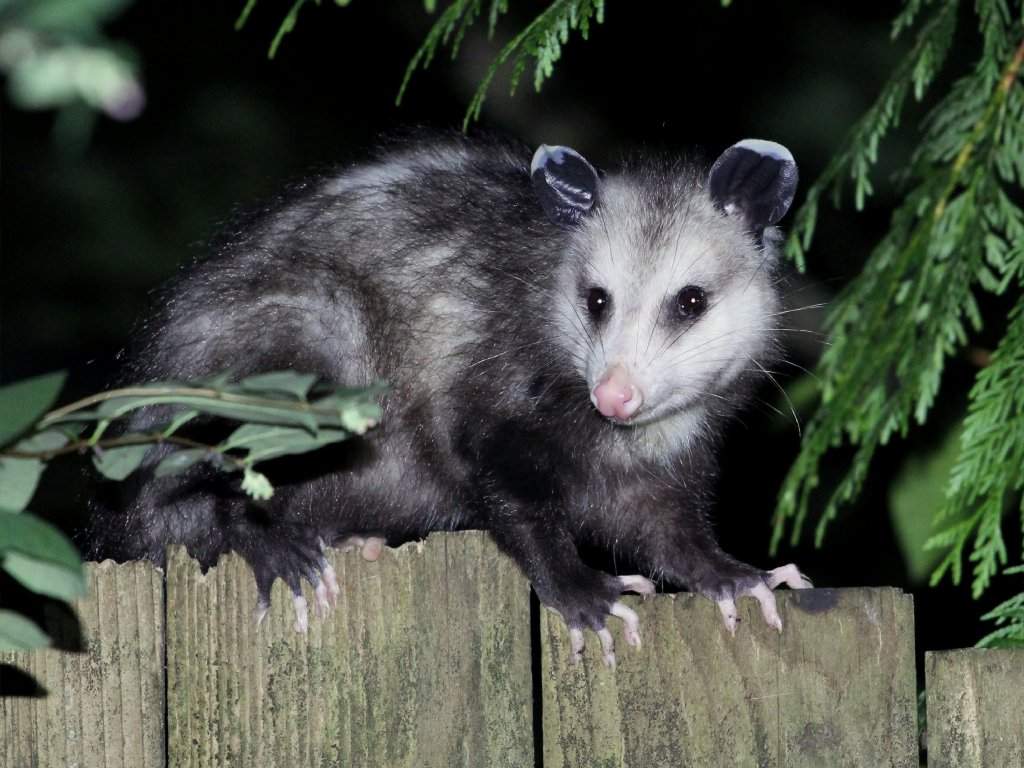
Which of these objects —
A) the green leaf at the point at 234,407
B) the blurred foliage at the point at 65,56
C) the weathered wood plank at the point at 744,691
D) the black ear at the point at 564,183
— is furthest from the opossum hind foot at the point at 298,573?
the blurred foliage at the point at 65,56

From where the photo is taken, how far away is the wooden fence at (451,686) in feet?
5.74

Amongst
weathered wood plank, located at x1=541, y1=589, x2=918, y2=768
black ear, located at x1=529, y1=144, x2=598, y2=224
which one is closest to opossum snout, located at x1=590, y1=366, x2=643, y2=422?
black ear, located at x1=529, y1=144, x2=598, y2=224

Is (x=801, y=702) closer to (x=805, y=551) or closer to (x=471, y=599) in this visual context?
(x=471, y=599)

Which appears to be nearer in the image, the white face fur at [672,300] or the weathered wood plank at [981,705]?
the weathered wood plank at [981,705]

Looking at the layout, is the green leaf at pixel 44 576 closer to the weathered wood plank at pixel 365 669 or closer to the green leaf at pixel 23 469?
the green leaf at pixel 23 469

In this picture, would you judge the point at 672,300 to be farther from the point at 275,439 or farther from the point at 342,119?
the point at 342,119

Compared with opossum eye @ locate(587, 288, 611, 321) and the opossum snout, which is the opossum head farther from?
the opossum snout

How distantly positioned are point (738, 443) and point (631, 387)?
1.87m

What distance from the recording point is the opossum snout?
2.58 m

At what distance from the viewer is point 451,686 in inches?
69.6

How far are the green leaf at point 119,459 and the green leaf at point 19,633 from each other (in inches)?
6.4

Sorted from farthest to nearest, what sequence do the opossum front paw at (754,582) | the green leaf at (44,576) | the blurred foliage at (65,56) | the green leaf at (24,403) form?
1. the opossum front paw at (754,582)
2. the green leaf at (44,576)
3. the green leaf at (24,403)
4. the blurred foliage at (65,56)

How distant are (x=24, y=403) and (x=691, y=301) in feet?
6.69

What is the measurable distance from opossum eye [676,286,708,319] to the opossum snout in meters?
0.36
